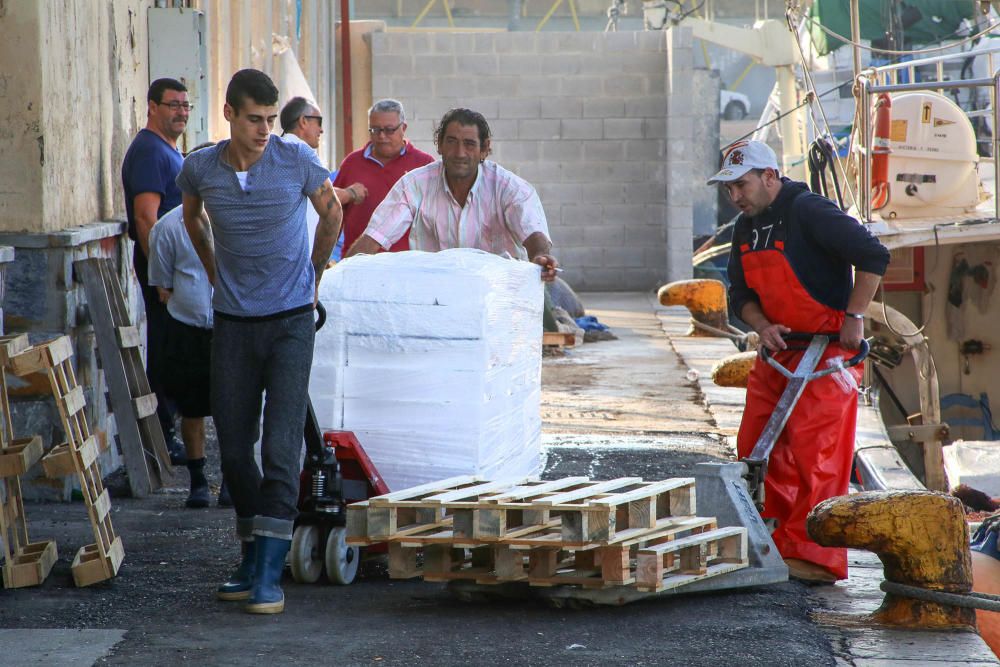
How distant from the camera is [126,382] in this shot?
23.1 ft

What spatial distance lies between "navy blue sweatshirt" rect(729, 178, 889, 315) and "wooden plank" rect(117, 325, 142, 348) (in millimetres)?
3161

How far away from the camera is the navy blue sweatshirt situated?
536 cm

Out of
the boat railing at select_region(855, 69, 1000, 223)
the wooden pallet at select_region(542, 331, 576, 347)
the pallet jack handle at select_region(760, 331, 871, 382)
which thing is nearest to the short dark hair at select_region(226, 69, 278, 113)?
the pallet jack handle at select_region(760, 331, 871, 382)

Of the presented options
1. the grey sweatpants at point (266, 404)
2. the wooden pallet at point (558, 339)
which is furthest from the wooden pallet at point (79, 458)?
the wooden pallet at point (558, 339)

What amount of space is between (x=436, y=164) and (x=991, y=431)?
28.5ft

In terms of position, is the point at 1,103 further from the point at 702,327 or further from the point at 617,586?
the point at 702,327

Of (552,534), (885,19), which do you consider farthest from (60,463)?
(885,19)

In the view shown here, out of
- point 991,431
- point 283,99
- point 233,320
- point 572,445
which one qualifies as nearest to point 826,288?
point 233,320

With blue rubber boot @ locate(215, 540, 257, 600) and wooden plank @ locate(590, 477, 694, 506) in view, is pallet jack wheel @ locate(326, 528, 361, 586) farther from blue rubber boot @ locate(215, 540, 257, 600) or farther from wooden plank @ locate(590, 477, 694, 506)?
wooden plank @ locate(590, 477, 694, 506)

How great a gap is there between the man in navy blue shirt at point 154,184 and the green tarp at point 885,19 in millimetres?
15366

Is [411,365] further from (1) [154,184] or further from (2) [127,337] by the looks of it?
(1) [154,184]

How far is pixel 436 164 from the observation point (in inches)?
255

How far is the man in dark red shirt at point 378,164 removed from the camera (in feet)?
27.3

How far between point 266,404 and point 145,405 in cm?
245
